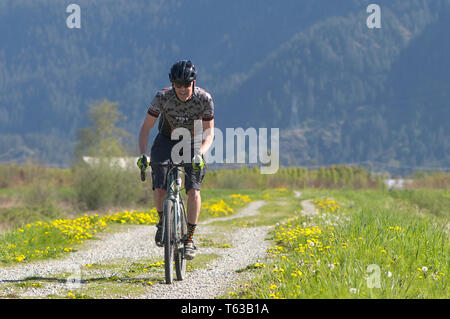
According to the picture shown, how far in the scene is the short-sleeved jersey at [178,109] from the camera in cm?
663

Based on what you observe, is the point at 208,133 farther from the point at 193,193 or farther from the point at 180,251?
the point at 180,251

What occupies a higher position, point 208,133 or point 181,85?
point 181,85

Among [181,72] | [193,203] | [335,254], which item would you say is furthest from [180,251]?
[181,72]

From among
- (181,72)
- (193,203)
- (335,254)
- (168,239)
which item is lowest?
(335,254)

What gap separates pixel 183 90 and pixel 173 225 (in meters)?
1.69

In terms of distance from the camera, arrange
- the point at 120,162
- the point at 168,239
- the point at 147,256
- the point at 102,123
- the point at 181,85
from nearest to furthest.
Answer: the point at 168,239
the point at 181,85
the point at 147,256
the point at 120,162
the point at 102,123

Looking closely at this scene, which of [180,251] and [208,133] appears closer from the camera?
[180,251]

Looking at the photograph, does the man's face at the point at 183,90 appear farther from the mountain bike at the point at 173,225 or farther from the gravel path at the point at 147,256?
the gravel path at the point at 147,256

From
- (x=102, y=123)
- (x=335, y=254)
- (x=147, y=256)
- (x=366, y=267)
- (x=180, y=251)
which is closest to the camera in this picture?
(x=366, y=267)

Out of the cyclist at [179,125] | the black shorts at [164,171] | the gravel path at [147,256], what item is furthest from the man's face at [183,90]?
the gravel path at [147,256]

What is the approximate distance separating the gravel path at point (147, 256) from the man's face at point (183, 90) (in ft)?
7.61

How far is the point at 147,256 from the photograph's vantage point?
914cm
